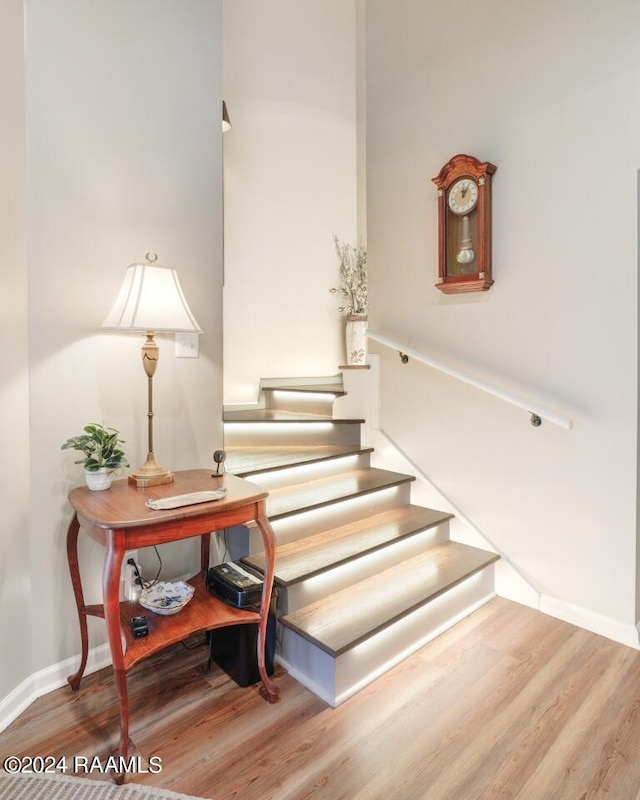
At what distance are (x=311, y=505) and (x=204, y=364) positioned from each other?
0.85 meters

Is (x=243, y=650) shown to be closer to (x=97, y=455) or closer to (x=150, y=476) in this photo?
(x=150, y=476)

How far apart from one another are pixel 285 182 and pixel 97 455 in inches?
122

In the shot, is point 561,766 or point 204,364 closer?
point 561,766

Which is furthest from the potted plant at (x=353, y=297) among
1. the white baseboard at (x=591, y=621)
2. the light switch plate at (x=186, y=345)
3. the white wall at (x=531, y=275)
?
the white baseboard at (x=591, y=621)

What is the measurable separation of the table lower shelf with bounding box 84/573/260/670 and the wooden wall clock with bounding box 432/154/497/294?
1.93 m

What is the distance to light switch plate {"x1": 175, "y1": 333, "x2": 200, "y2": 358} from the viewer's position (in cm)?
213

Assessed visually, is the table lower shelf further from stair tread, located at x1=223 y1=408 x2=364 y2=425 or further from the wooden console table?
stair tread, located at x1=223 y1=408 x2=364 y2=425

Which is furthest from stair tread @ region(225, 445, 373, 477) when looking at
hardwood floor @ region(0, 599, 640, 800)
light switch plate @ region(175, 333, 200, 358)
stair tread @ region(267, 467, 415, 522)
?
hardwood floor @ region(0, 599, 640, 800)

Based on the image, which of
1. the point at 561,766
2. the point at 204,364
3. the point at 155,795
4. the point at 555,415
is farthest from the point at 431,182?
the point at 155,795

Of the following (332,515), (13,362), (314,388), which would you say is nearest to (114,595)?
(13,362)

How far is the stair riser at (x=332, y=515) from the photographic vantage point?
2320 millimetres

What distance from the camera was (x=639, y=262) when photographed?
6.71 ft

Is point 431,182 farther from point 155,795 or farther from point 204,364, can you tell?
point 155,795

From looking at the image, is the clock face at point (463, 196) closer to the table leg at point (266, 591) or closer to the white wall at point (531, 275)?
the white wall at point (531, 275)
